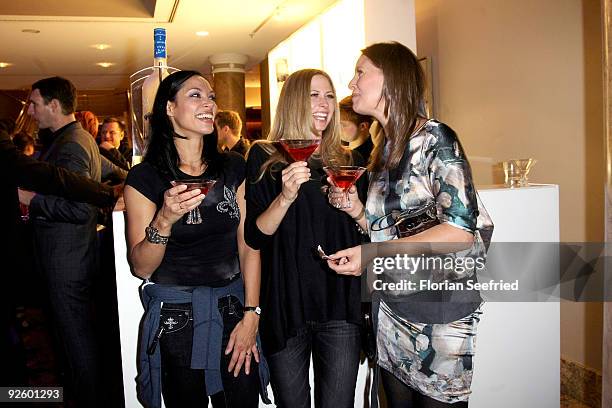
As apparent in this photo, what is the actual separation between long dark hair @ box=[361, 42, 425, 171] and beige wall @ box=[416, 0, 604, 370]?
6.93 ft

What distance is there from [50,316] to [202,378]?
65.6 inches

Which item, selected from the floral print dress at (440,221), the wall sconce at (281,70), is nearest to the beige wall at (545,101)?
the floral print dress at (440,221)

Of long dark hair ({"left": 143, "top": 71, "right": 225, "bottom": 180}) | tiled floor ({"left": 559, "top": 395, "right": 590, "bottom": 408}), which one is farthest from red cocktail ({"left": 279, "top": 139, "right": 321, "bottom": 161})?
tiled floor ({"left": 559, "top": 395, "right": 590, "bottom": 408})

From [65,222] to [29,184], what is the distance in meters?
0.40

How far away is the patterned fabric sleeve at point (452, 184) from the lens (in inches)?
65.0

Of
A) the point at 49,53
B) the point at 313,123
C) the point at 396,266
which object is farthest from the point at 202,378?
the point at 49,53

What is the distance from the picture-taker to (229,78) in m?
10.7

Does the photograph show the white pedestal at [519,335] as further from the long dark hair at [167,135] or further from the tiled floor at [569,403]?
the long dark hair at [167,135]

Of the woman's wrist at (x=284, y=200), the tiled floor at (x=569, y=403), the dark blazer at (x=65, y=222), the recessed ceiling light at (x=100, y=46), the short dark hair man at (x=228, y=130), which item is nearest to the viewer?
the woman's wrist at (x=284, y=200)

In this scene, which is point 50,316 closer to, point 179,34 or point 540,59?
point 540,59

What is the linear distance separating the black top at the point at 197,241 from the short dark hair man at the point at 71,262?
138cm

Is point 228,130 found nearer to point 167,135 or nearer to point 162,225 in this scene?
point 167,135

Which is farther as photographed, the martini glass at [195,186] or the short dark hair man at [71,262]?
the short dark hair man at [71,262]

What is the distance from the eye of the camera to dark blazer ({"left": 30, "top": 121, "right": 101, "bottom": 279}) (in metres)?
3.23
